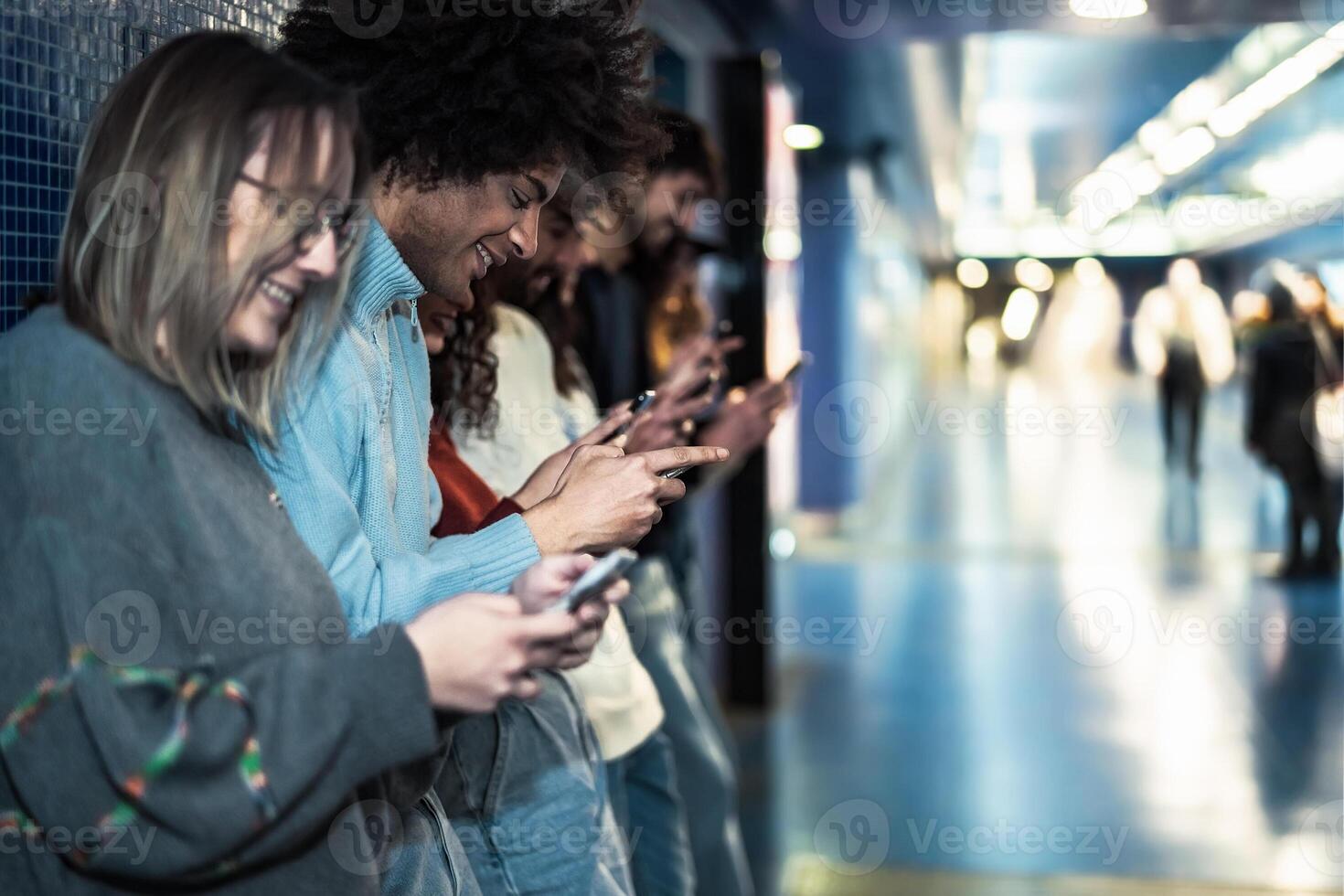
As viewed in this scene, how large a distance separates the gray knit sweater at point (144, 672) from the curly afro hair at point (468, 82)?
0.47 meters

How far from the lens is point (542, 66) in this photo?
138cm

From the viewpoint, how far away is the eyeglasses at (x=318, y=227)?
988mm

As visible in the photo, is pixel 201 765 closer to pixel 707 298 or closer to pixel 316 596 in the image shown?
pixel 316 596

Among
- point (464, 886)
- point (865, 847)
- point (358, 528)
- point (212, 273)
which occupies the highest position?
point (212, 273)

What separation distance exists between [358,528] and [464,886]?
1.41 ft

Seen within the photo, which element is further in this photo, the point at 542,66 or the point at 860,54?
the point at 860,54

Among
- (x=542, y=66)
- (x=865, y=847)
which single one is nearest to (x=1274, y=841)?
(x=865, y=847)

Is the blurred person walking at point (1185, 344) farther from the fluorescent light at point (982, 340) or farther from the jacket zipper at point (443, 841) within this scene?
the jacket zipper at point (443, 841)
